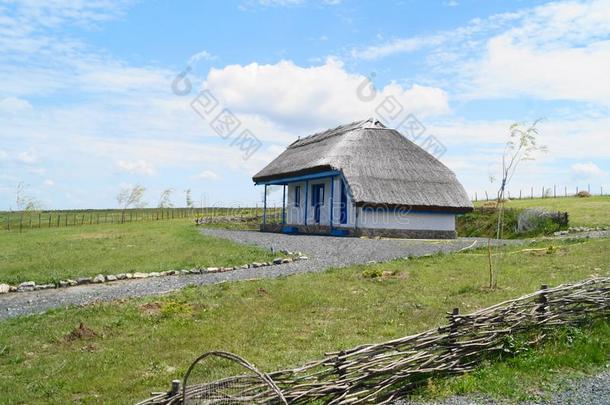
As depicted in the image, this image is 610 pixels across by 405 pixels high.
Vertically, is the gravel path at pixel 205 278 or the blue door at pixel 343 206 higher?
the blue door at pixel 343 206

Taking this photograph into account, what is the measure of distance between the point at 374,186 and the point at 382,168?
5.41ft

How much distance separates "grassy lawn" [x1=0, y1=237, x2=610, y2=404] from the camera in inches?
246

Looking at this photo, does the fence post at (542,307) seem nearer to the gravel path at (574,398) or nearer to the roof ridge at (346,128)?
the gravel path at (574,398)

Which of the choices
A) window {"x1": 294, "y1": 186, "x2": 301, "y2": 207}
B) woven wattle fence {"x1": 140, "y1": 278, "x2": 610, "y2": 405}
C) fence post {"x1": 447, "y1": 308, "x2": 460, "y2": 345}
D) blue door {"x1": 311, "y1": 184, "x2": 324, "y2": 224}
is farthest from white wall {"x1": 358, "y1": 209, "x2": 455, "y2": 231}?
fence post {"x1": 447, "y1": 308, "x2": 460, "y2": 345}

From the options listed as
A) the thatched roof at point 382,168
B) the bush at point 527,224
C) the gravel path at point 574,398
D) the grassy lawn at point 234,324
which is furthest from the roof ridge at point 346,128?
the gravel path at point 574,398

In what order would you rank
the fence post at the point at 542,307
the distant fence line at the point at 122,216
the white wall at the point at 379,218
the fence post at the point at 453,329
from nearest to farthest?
the fence post at the point at 453,329
the fence post at the point at 542,307
the white wall at the point at 379,218
the distant fence line at the point at 122,216

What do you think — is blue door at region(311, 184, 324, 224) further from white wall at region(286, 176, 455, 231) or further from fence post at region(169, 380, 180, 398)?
fence post at region(169, 380, 180, 398)

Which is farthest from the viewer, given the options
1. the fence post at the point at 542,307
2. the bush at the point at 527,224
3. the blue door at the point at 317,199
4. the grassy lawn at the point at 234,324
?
the blue door at the point at 317,199

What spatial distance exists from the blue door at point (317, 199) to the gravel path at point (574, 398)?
21321mm

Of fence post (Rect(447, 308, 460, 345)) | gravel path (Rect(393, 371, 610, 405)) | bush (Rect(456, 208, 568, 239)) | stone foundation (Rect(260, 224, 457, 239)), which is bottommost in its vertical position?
gravel path (Rect(393, 371, 610, 405))

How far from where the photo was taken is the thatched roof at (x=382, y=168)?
75.5 feet

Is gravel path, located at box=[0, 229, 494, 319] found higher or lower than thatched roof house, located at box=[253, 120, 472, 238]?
lower

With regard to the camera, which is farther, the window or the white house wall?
the window

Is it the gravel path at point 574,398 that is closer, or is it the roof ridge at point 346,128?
the gravel path at point 574,398
